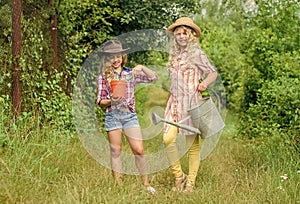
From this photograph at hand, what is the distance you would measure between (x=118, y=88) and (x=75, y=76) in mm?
2119

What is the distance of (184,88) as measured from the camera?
4816 millimetres

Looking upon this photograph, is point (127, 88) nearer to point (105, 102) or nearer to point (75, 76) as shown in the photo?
point (105, 102)

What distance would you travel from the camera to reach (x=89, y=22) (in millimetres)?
6953

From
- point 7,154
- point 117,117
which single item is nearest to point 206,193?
point 117,117

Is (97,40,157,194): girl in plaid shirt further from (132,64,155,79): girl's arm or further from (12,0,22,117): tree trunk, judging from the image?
(12,0,22,117): tree trunk

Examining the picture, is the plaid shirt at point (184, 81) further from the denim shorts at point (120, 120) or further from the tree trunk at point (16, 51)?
the tree trunk at point (16, 51)

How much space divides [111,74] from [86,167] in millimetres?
891

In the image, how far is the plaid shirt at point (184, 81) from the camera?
4805 millimetres

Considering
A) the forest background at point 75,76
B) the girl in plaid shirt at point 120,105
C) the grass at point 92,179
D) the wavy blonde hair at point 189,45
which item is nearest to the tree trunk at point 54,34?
the forest background at point 75,76

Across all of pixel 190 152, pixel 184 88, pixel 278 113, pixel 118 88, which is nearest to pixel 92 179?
pixel 118 88

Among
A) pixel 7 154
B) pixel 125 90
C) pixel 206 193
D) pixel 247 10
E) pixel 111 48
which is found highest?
pixel 247 10

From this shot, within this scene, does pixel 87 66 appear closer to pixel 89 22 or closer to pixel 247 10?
pixel 89 22

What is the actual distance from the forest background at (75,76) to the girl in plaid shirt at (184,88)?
594mm

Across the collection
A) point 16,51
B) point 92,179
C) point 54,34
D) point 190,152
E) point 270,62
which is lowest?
point 92,179
